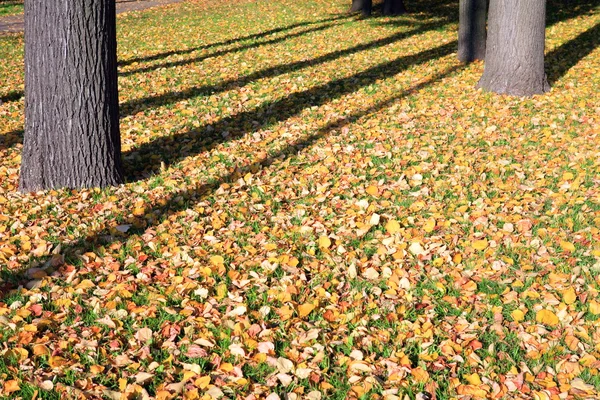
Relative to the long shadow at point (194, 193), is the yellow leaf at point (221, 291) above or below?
below

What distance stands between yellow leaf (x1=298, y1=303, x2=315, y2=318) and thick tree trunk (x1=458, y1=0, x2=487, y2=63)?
25.8 feet

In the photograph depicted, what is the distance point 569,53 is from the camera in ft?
34.9

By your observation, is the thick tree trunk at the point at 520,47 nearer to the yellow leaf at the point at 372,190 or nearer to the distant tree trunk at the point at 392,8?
the yellow leaf at the point at 372,190

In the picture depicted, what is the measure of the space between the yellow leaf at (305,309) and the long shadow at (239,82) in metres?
5.05

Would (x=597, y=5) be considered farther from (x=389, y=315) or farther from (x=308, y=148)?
(x=389, y=315)

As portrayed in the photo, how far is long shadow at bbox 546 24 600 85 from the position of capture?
9.38 metres

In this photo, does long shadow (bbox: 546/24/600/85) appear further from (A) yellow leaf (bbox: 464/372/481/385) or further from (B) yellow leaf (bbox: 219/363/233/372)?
(B) yellow leaf (bbox: 219/363/233/372)

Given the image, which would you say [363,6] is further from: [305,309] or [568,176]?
[305,309]

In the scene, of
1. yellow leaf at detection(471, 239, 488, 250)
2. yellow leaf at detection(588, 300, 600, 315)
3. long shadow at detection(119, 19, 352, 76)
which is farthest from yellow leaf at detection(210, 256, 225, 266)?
long shadow at detection(119, 19, 352, 76)

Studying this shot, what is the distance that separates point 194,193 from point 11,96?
497 centimetres

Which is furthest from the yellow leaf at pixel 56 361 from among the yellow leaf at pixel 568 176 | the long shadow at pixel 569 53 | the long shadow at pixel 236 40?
the long shadow at pixel 236 40

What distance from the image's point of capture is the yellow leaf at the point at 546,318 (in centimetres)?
353

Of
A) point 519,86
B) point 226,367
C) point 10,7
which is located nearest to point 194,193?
point 226,367

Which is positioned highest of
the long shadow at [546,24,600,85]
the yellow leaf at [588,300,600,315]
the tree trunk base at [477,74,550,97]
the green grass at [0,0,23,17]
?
the green grass at [0,0,23,17]
